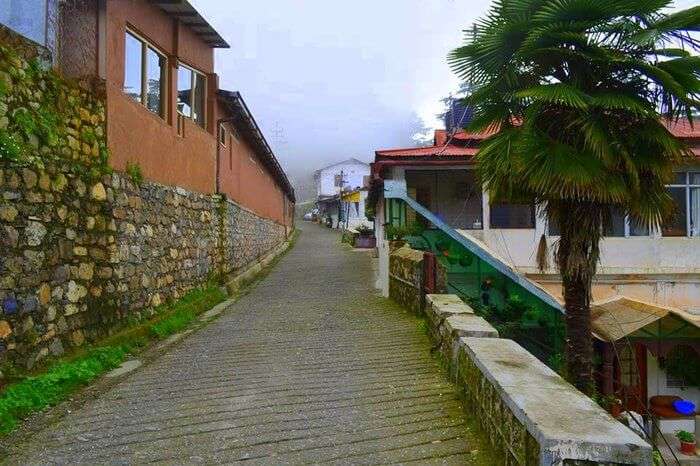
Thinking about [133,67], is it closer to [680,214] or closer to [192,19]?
[192,19]

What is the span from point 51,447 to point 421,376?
320cm

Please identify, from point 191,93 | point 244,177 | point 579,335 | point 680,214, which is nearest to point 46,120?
point 191,93

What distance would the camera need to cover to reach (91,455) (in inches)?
143

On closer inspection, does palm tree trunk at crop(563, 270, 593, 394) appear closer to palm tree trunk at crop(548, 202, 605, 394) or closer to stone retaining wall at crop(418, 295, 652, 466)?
palm tree trunk at crop(548, 202, 605, 394)

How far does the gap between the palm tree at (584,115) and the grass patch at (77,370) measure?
4.84 meters

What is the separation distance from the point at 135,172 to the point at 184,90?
11.4ft

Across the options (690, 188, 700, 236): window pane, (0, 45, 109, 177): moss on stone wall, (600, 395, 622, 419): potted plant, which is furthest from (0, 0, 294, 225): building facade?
(690, 188, 700, 236): window pane

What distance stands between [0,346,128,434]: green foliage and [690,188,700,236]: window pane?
13379mm

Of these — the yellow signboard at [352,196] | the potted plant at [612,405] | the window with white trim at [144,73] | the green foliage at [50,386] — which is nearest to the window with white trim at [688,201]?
the potted plant at [612,405]

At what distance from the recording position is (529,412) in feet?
8.91

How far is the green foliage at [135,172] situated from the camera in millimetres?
7281

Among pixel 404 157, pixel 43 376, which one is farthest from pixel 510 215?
pixel 43 376

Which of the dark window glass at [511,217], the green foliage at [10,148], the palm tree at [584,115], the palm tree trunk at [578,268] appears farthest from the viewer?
the dark window glass at [511,217]

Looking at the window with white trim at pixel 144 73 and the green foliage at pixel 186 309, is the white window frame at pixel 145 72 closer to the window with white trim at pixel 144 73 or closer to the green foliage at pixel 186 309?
the window with white trim at pixel 144 73
